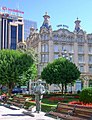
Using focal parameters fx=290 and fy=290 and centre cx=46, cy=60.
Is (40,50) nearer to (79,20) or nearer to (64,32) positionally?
(64,32)

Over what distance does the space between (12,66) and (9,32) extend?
97440 millimetres

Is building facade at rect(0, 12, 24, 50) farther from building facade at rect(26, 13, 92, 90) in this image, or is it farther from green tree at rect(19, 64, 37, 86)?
green tree at rect(19, 64, 37, 86)

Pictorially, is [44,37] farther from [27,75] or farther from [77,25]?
[27,75]

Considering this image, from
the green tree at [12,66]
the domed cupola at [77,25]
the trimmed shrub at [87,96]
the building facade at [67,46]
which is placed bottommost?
the trimmed shrub at [87,96]

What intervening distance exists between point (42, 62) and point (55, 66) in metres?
27.9

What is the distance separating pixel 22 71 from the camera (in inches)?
1796

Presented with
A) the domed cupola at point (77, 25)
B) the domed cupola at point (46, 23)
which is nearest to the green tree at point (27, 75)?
the domed cupola at point (46, 23)

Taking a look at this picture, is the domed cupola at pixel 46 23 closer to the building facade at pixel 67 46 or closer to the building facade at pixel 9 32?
the building facade at pixel 67 46

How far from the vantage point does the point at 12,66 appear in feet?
148

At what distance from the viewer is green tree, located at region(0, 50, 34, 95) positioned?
44938 mm

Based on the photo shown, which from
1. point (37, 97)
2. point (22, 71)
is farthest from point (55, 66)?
point (37, 97)

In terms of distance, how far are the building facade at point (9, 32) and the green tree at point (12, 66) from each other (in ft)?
305

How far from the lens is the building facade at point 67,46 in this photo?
83.5m

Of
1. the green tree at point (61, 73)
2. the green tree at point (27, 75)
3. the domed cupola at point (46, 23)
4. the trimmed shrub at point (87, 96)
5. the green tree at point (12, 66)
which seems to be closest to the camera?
the trimmed shrub at point (87, 96)
